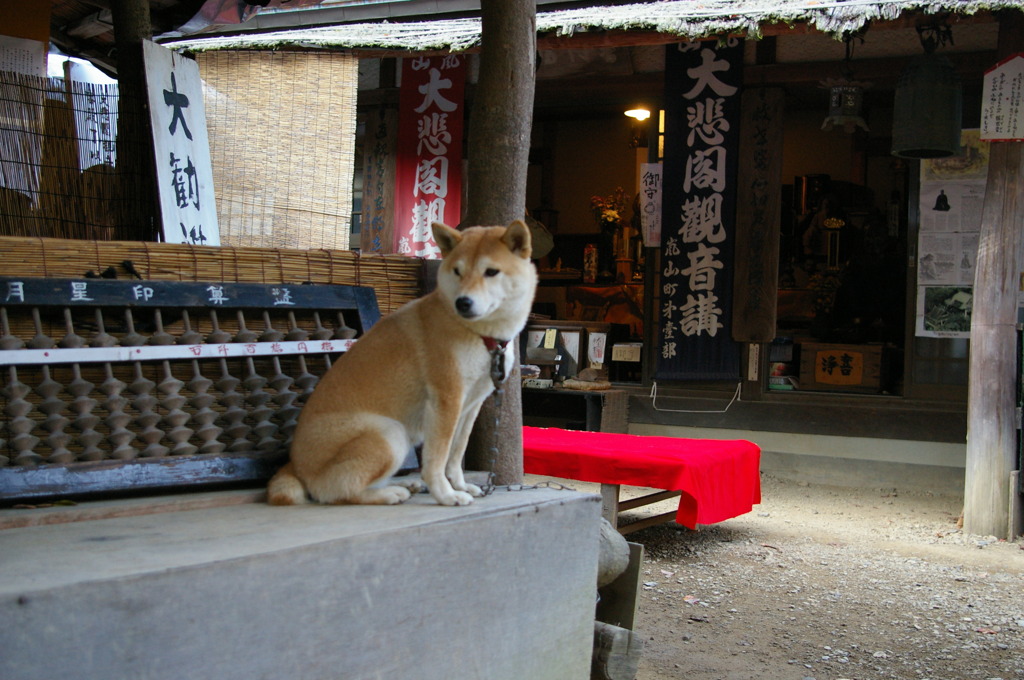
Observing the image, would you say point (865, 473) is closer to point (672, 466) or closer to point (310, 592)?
point (672, 466)

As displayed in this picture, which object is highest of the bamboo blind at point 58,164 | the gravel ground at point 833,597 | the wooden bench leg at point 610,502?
the bamboo blind at point 58,164

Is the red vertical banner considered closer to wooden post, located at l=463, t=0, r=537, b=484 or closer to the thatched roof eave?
the thatched roof eave

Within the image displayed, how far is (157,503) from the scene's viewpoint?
3146 mm

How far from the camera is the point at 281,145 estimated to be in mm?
7246

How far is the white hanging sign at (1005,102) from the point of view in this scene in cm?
737

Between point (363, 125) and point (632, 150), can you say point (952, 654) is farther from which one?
point (632, 150)

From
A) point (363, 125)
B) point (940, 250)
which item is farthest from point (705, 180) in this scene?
point (363, 125)

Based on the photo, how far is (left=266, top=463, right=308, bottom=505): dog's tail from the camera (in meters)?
3.26

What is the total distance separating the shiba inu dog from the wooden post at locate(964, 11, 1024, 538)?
19.5 feet

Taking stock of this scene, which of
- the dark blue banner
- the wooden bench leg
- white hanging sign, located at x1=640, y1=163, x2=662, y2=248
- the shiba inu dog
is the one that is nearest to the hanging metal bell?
the dark blue banner

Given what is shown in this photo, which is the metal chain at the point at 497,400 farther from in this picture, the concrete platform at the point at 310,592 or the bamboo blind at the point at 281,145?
the bamboo blind at the point at 281,145

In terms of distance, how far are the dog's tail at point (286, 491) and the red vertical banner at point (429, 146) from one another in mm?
7249

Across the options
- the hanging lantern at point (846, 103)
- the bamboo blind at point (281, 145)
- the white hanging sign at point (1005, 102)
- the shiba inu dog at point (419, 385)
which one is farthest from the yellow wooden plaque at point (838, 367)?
the shiba inu dog at point (419, 385)

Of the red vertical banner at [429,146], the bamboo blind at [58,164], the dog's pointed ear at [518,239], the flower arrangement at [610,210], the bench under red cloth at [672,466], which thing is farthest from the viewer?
the flower arrangement at [610,210]
